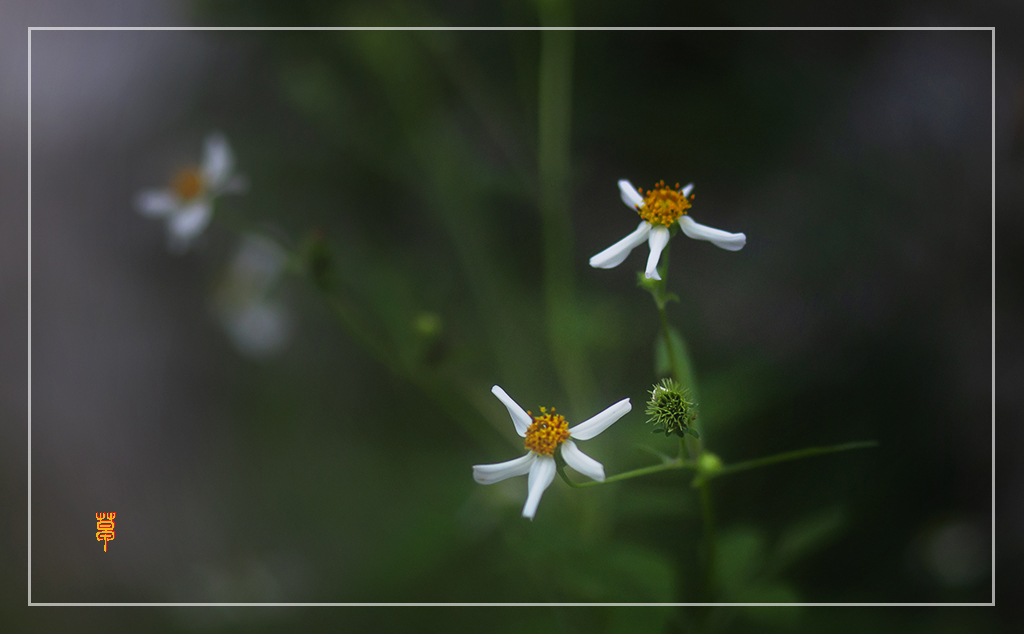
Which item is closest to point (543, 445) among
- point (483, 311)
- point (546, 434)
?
point (546, 434)

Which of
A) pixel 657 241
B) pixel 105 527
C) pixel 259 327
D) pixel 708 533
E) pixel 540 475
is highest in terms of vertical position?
pixel 657 241

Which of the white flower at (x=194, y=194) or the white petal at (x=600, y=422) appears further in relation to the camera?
the white flower at (x=194, y=194)

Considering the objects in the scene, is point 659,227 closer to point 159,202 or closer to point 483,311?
point 483,311

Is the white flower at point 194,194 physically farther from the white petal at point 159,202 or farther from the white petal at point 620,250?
the white petal at point 620,250

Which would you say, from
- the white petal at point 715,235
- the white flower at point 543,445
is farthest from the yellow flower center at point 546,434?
the white petal at point 715,235

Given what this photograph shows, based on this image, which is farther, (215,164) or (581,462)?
(215,164)

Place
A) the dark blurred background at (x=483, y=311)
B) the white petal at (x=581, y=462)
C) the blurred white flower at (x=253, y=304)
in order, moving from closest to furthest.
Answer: the white petal at (x=581, y=462) → the dark blurred background at (x=483, y=311) → the blurred white flower at (x=253, y=304)
